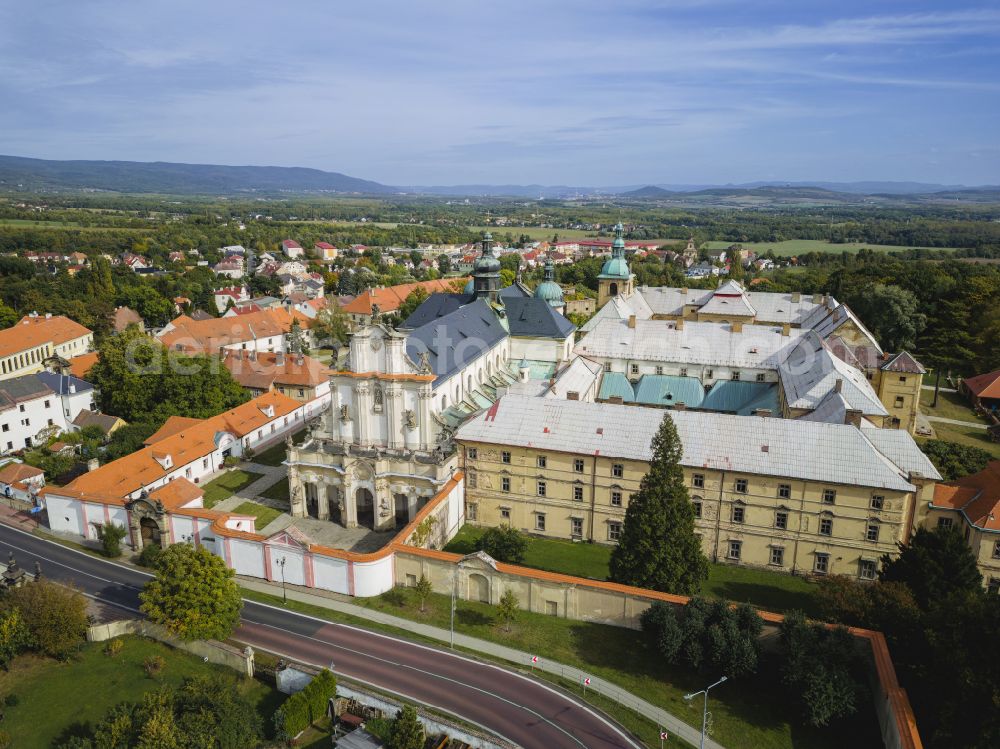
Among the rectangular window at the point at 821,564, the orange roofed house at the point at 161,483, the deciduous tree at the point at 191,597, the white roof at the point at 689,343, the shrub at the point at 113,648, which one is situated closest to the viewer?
the deciduous tree at the point at 191,597

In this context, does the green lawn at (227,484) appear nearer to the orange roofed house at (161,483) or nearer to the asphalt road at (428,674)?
the orange roofed house at (161,483)

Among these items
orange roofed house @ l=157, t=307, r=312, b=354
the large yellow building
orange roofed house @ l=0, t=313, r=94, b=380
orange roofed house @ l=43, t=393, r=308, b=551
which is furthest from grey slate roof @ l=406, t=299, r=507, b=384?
orange roofed house @ l=0, t=313, r=94, b=380

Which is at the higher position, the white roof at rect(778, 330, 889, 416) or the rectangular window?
the white roof at rect(778, 330, 889, 416)

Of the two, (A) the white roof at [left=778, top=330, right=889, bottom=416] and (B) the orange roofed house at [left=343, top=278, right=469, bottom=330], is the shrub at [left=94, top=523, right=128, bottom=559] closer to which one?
(A) the white roof at [left=778, top=330, right=889, bottom=416]

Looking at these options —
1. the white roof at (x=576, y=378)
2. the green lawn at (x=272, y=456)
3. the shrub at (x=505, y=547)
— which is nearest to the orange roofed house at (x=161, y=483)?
the green lawn at (x=272, y=456)

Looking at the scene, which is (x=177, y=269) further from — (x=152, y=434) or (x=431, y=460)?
(x=431, y=460)
